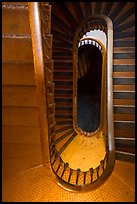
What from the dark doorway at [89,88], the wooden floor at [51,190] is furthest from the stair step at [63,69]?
the wooden floor at [51,190]

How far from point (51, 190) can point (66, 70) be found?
4.19m

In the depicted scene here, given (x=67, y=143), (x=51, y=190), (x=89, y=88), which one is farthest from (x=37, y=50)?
(x=89, y=88)

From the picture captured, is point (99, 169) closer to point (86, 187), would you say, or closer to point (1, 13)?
point (86, 187)

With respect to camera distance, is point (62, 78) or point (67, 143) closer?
point (67, 143)

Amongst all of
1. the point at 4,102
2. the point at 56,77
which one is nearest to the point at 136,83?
the point at 56,77

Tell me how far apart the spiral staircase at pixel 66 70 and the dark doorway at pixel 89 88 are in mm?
2366

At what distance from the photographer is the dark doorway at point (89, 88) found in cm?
921

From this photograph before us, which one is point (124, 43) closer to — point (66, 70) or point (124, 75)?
point (124, 75)

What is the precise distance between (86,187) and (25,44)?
2244mm

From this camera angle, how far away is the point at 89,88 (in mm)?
10102

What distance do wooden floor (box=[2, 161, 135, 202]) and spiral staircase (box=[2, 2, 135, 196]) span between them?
22cm

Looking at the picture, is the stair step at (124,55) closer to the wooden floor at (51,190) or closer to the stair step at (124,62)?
the stair step at (124,62)

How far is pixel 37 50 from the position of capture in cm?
251

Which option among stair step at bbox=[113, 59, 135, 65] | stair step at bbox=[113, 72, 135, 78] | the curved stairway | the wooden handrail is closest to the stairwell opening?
the curved stairway
